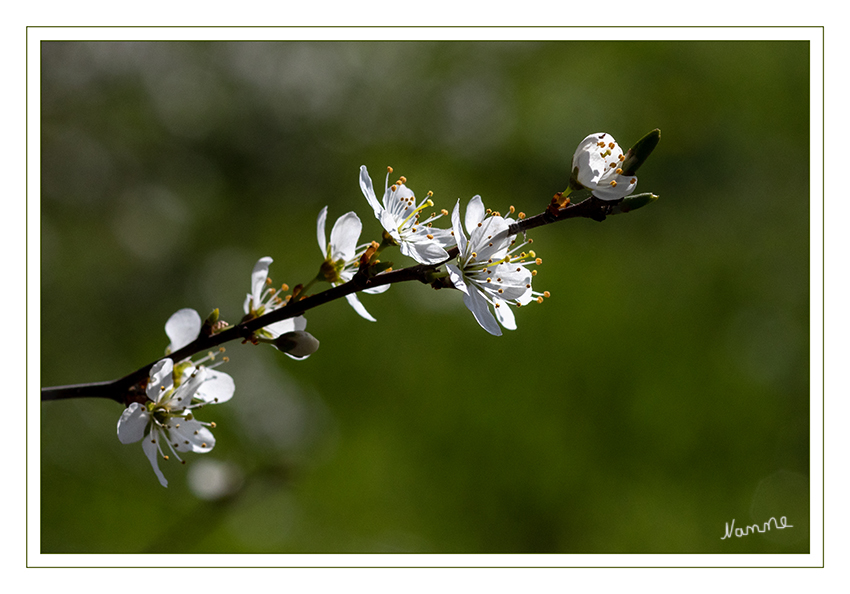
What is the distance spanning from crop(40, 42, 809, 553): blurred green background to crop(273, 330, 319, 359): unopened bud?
→ 1.40m

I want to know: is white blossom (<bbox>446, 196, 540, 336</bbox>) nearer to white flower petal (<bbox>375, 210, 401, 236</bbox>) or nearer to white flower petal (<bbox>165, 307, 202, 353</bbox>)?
white flower petal (<bbox>375, 210, 401, 236</bbox>)

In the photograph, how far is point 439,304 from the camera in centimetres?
322

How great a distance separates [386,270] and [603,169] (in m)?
0.35

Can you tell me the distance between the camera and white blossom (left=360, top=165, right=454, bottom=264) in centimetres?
87

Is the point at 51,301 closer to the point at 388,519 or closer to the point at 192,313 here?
the point at 388,519

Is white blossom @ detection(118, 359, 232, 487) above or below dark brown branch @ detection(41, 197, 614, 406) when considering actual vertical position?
below

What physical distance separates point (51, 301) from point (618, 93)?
3.25 metres

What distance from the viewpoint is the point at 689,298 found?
132 inches

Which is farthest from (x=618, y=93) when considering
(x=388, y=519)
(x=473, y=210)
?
(x=473, y=210)

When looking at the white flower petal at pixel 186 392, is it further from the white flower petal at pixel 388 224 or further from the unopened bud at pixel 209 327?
the white flower petal at pixel 388 224

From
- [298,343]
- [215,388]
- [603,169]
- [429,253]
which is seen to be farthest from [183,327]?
[603,169]
